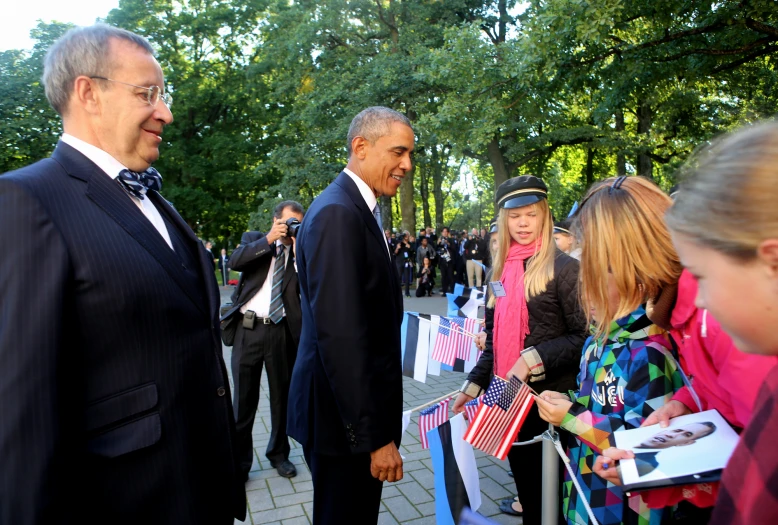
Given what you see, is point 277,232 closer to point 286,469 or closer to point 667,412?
point 286,469

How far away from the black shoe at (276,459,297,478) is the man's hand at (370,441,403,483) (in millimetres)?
2233

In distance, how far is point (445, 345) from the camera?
4.63 meters

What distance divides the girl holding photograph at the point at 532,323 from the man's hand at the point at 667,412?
94cm

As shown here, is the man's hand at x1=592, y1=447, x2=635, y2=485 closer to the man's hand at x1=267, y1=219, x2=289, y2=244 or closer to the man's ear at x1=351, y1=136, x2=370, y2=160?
the man's ear at x1=351, y1=136, x2=370, y2=160

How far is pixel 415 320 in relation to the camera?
15.9 ft

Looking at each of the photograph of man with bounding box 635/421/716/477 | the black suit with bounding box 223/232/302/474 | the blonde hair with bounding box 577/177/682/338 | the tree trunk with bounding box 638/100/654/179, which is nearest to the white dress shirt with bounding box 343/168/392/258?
the blonde hair with bounding box 577/177/682/338

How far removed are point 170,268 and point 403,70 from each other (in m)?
17.4

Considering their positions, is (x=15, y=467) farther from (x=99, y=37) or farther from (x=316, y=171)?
(x=316, y=171)

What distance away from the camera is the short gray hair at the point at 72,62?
167cm

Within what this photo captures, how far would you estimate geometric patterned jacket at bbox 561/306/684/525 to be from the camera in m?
1.76

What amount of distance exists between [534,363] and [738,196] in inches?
72.5

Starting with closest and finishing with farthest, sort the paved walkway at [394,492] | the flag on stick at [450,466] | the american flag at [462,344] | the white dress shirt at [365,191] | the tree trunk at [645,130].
A: the white dress shirt at [365,191] → the flag on stick at [450,466] → the paved walkway at [394,492] → the american flag at [462,344] → the tree trunk at [645,130]

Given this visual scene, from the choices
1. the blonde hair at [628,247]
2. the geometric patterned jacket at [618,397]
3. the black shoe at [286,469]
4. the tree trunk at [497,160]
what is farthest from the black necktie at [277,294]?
the tree trunk at [497,160]

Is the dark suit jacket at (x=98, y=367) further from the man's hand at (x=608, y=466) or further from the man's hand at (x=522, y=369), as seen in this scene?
the man's hand at (x=522, y=369)
